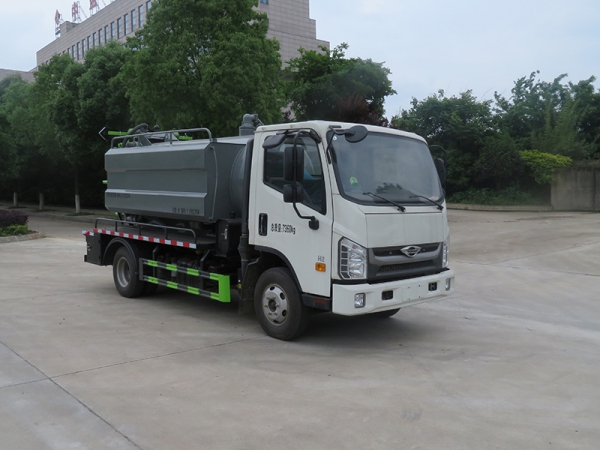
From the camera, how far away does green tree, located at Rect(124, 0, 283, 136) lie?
1928cm

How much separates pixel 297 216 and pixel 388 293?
128cm

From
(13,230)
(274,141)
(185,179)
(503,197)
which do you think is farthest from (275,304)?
(503,197)

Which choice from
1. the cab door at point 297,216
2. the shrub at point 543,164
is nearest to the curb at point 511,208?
the shrub at point 543,164

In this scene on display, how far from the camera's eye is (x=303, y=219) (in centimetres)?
628

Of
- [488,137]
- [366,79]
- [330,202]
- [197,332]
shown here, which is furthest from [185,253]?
[488,137]

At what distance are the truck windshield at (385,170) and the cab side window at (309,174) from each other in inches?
8.4

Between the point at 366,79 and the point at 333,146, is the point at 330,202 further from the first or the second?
the point at 366,79

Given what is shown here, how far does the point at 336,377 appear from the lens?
552cm

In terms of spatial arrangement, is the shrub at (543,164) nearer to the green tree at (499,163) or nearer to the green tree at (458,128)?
the green tree at (499,163)

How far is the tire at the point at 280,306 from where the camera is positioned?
645 cm

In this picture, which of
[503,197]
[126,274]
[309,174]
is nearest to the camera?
[309,174]

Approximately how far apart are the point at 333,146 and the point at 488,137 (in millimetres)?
27228

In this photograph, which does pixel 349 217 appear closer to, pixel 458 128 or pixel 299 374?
pixel 299 374

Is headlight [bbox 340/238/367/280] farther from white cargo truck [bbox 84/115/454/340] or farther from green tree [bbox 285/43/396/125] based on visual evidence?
green tree [bbox 285/43/396/125]
